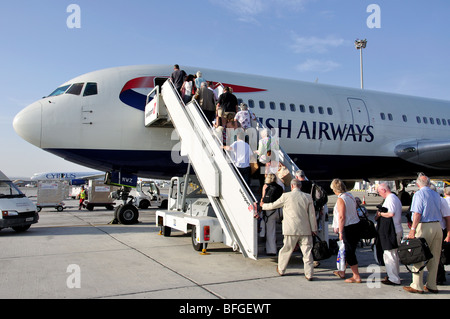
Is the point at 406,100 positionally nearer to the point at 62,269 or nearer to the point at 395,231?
the point at 395,231

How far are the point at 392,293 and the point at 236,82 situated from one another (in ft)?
29.8

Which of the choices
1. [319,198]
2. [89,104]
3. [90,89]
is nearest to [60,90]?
[90,89]

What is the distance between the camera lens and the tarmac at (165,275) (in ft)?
15.3

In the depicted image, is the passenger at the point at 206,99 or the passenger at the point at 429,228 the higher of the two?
the passenger at the point at 206,99

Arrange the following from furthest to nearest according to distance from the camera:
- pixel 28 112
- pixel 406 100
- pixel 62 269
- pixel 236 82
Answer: pixel 406 100 → pixel 236 82 → pixel 28 112 → pixel 62 269

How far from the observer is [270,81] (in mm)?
13250

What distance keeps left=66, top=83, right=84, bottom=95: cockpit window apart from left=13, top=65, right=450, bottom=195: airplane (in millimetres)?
30

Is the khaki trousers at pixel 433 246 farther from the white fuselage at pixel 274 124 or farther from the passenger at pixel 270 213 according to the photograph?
the white fuselage at pixel 274 124

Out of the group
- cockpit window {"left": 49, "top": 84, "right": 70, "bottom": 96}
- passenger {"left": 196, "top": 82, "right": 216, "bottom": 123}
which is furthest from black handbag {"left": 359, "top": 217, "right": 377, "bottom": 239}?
cockpit window {"left": 49, "top": 84, "right": 70, "bottom": 96}

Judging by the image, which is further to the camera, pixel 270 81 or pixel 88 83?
pixel 270 81

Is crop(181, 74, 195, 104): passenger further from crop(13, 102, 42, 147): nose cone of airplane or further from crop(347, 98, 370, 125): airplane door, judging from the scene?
crop(347, 98, 370, 125): airplane door

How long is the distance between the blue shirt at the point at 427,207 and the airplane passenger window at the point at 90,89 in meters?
9.22

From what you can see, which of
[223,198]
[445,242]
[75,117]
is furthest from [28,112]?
[445,242]

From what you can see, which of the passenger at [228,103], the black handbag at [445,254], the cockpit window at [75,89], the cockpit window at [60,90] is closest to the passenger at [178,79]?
the passenger at [228,103]
